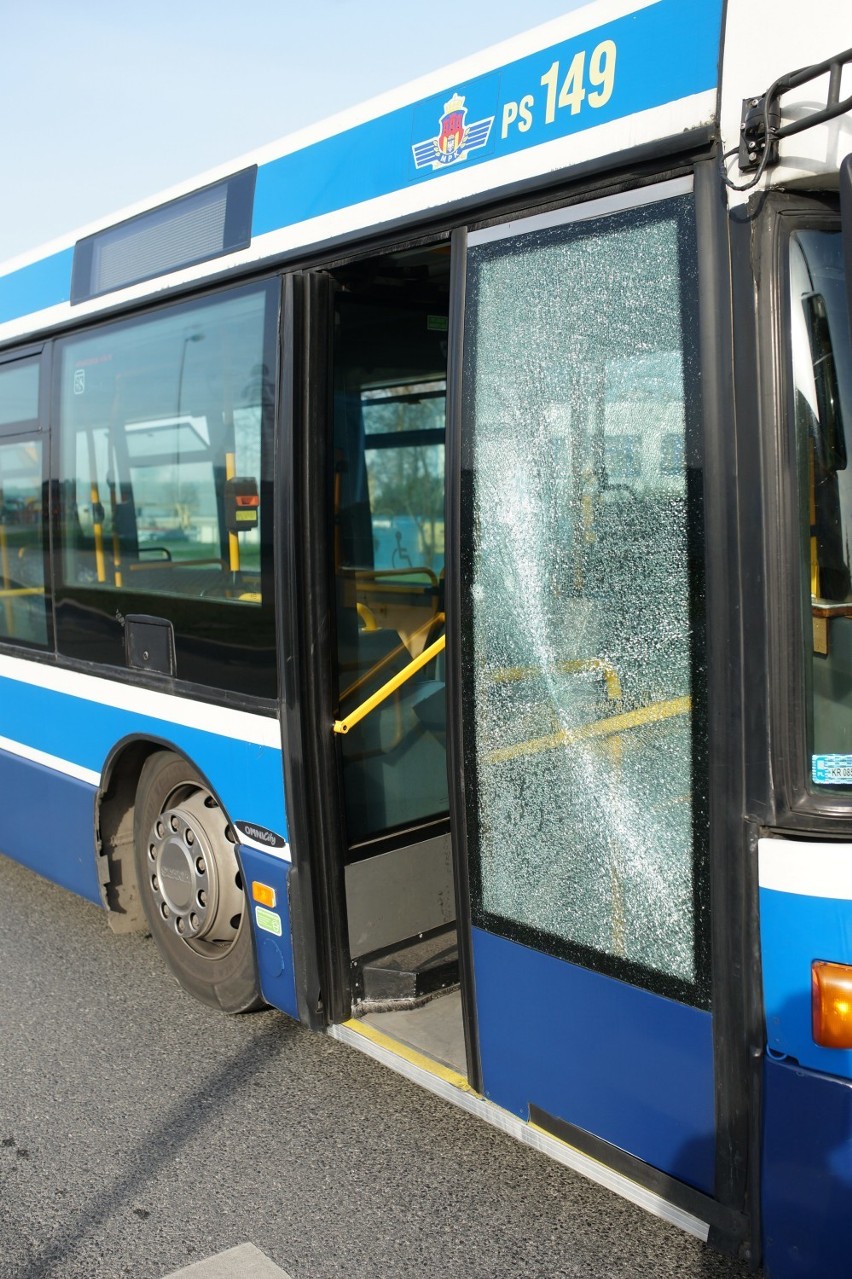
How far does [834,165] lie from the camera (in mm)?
2182

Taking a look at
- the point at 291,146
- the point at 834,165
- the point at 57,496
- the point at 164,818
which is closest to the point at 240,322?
the point at 291,146

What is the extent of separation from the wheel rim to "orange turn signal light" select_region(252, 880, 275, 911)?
21 centimetres

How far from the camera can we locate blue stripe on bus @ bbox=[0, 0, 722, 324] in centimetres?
241

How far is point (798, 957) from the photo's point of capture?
2297 mm

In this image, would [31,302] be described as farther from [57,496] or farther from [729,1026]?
[729,1026]

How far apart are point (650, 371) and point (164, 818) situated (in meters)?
2.58

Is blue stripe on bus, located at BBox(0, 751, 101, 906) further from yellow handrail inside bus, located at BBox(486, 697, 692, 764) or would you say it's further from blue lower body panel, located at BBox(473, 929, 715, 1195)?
yellow handrail inside bus, located at BBox(486, 697, 692, 764)

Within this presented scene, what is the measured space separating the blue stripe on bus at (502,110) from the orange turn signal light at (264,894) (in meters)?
2.03

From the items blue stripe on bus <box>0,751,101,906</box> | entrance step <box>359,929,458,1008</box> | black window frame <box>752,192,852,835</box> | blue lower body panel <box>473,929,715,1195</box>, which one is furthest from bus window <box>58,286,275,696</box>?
black window frame <box>752,192,852,835</box>

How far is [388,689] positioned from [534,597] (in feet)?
3.54

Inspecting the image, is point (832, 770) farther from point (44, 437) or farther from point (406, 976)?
point (44, 437)

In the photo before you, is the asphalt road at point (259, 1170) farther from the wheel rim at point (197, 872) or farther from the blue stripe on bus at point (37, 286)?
the blue stripe on bus at point (37, 286)

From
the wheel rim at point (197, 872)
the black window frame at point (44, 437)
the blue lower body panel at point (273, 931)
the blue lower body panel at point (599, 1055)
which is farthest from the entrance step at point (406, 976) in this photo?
the black window frame at point (44, 437)

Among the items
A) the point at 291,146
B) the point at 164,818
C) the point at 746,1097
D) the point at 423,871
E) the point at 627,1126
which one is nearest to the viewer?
the point at 746,1097
